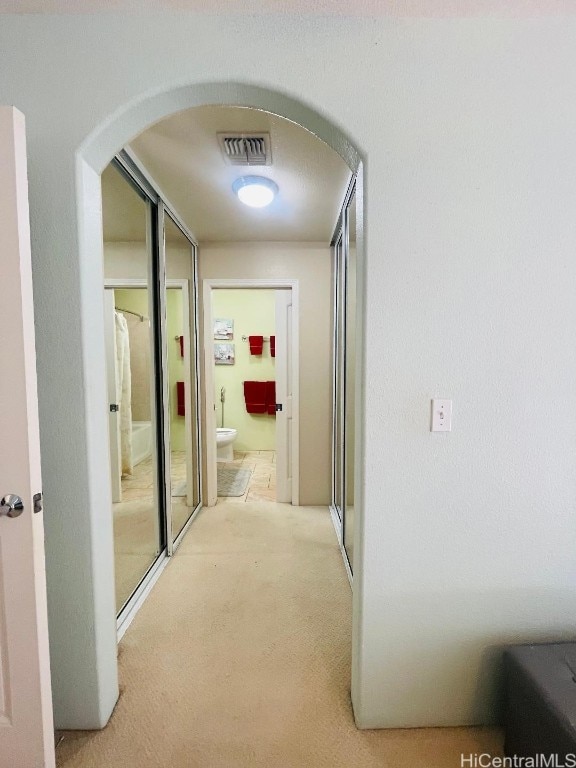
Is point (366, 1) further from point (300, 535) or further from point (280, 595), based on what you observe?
point (300, 535)

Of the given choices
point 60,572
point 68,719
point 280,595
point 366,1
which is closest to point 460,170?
point 366,1

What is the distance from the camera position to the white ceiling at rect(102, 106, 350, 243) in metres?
1.63

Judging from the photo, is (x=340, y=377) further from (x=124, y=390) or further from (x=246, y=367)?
(x=246, y=367)

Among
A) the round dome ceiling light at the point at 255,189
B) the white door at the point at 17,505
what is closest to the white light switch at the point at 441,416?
the white door at the point at 17,505

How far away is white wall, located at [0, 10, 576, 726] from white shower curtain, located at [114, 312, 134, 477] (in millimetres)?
1377

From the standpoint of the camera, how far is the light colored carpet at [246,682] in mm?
1229

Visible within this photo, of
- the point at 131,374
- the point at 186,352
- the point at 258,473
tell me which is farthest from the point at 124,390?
the point at 258,473

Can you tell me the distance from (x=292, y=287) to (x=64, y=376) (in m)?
2.33

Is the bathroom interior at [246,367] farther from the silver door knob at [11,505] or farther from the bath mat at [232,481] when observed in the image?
the silver door knob at [11,505]

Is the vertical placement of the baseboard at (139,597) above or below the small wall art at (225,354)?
below

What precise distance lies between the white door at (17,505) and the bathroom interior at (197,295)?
29.5 inches

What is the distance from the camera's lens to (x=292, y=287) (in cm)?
321

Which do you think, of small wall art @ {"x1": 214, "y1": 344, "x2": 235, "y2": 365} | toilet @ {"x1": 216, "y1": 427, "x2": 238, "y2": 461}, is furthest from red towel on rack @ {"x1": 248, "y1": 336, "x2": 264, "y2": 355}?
toilet @ {"x1": 216, "y1": 427, "x2": 238, "y2": 461}

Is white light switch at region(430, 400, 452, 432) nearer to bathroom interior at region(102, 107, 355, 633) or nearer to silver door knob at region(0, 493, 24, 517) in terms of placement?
bathroom interior at region(102, 107, 355, 633)
